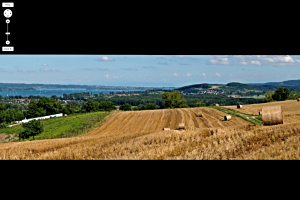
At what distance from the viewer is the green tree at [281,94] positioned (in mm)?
50938

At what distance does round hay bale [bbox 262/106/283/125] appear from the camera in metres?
8.63

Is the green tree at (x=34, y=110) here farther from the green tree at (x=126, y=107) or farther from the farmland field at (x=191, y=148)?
the farmland field at (x=191, y=148)

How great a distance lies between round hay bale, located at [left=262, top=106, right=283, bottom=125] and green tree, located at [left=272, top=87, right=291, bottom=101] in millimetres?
47142

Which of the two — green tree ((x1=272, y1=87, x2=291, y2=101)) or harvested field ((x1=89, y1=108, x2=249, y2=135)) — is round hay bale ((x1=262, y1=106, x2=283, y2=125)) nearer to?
harvested field ((x1=89, y1=108, x2=249, y2=135))

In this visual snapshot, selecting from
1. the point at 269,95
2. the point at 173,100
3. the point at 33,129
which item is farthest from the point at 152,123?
the point at 269,95

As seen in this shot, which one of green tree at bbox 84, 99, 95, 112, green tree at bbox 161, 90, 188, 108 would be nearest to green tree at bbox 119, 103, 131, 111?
green tree at bbox 84, 99, 95, 112

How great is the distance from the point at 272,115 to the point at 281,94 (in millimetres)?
48120

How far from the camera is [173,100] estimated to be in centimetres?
5216

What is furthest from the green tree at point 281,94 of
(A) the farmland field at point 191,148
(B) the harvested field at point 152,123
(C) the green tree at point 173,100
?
(A) the farmland field at point 191,148
